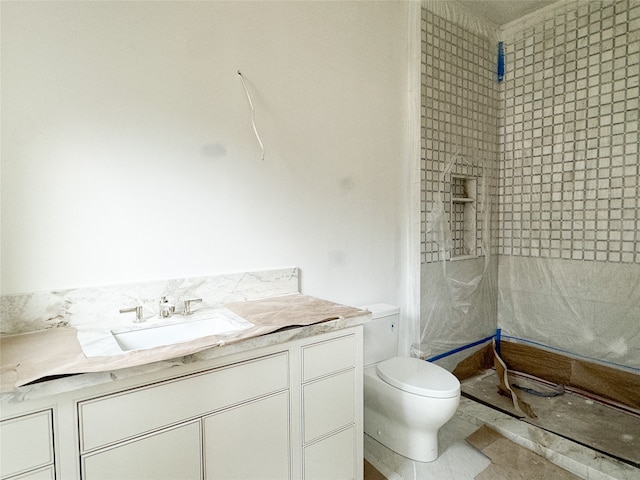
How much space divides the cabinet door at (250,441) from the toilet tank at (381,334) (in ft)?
2.66

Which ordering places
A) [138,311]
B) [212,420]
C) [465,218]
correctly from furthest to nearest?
1. [465,218]
2. [138,311]
3. [212,420]

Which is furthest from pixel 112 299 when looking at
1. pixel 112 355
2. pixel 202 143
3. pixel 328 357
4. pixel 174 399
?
pixel 328 357

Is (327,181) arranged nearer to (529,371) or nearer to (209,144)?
(209,144)

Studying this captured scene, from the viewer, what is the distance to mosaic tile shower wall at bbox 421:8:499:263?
2.48 metres

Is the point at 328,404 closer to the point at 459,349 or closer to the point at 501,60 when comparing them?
the point at 459,349

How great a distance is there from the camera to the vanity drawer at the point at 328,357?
1.40 metres

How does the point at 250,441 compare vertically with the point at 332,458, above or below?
above

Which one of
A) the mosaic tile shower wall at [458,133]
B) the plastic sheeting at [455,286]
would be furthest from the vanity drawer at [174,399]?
the mosaic tile shower wall at [458,133]

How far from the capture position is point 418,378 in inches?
72.4

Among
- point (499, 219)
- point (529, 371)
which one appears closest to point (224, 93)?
point (499, 219)

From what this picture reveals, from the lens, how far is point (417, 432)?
1852 mm

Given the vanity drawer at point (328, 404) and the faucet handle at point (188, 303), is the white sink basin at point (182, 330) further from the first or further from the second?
the vanity drawer at point (328, 404)

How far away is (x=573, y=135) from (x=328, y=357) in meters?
2.44

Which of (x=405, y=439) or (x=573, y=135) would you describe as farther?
(x=573, y=135)
